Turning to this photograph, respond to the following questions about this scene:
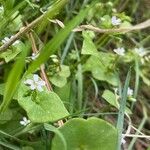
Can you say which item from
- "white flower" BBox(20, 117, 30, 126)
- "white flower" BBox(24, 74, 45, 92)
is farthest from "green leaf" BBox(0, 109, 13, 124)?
"white flower" BBox(24, 74, 45, 92)

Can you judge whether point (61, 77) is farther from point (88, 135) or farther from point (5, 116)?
point (88, 135)

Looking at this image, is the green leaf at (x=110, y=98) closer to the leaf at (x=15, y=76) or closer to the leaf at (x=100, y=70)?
the leaf at (x=100, y=70)

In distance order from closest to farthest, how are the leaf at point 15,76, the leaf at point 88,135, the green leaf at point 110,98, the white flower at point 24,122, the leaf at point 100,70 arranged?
the leaf at point 15,76 < the leaf at point 88,135 < the white flower at point 24,122 < the green leaf at point 110,98 < the leaf at point 100,70

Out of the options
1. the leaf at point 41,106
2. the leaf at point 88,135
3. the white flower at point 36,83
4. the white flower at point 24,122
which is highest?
the white flower at point 36,83

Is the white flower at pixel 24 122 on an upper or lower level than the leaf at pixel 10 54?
lower

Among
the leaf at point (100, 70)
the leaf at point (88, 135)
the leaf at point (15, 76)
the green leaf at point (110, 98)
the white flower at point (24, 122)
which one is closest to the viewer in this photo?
the leaf at point (15, 76)

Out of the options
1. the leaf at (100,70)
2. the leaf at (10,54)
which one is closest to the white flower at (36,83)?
the leaf at (10,54)

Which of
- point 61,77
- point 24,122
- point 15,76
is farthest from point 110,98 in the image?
point 15,76

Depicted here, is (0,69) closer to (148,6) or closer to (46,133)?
(46,133)
